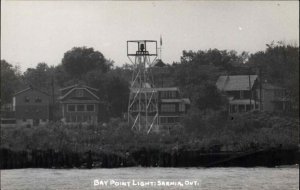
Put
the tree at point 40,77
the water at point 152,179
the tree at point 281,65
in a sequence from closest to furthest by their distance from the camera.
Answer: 1. the water at point 152,179
2. the tree at point 281,65
3. the tree at point 40,77

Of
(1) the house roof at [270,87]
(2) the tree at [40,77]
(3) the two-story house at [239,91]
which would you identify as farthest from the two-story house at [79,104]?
(1) the house roof at [270,87]

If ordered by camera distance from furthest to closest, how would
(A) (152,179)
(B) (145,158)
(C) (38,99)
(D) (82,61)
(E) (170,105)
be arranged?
(D) (82,61), (C) (38,99), (E) (170,105), (B) (145,158), (A) (152,179)

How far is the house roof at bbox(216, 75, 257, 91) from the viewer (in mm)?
90688

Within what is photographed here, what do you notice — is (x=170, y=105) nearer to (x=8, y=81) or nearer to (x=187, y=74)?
(x=187, y=74)

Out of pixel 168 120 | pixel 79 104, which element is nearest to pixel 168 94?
pixel 168 120

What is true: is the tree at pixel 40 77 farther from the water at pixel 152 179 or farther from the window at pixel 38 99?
the water at pixel 152 179

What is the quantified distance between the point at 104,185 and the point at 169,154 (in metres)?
18.9

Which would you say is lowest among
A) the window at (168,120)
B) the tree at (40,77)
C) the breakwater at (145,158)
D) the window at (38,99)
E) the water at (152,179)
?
the water at (152,179)

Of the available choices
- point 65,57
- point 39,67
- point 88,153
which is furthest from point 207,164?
point 39,67

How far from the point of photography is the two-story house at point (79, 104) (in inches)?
3693

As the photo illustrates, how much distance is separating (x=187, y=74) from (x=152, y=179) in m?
52.7

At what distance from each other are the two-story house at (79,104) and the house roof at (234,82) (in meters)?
17.8

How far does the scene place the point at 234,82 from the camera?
9175 cm

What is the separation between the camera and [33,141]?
59.5 meters
